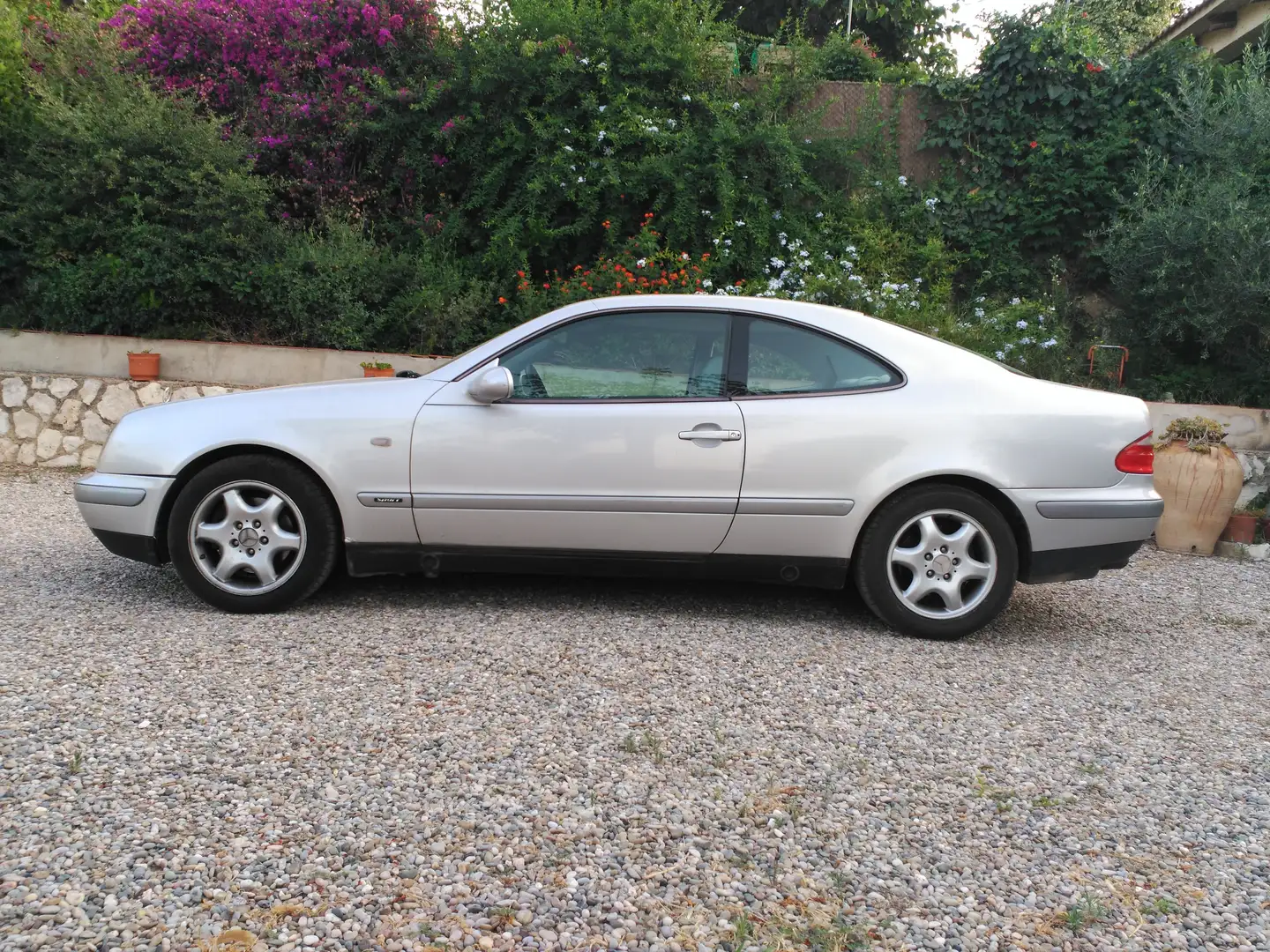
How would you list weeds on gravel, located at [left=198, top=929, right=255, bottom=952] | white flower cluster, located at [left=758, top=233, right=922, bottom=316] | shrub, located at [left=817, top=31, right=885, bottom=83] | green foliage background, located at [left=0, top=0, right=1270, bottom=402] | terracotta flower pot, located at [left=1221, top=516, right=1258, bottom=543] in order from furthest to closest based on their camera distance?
shrub, located at [left=817, top=31, right=885, bottom=83]
green foliage background, located at [left=0, top=0, right=1270, bottom=402]
white flower cluster, located at [left=758, top=233, right=922, bottom=316]
terracotta flower pot, located at [left=1221, top=516, right=1258, bottom=543]
weeds on gravel, located at [left=198, top=929, right=255, bottom=952]

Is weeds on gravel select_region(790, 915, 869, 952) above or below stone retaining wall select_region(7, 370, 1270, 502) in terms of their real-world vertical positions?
Answer: below

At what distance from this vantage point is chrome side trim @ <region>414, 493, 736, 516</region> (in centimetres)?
459

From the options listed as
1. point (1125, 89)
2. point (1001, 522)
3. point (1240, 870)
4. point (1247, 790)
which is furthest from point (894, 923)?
point (1125, 89)

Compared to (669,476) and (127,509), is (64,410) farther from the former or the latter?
(669,476)

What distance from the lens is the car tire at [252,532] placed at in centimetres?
463

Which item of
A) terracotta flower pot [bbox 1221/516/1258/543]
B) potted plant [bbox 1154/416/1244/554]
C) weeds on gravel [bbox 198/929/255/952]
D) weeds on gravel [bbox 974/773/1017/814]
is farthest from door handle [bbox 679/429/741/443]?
terracotta flower pot [bbox 1221/516/1258/543]

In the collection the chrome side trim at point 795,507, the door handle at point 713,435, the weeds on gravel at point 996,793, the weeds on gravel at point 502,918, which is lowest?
the weeds on gravel at point 502,918

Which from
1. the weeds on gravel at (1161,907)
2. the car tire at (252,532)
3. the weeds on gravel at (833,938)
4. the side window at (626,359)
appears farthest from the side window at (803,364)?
the weeds on gravel at (833,938)

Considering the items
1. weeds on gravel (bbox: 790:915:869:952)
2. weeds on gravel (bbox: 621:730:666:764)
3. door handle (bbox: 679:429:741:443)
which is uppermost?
door handle (bbox: 679:429:741:443)

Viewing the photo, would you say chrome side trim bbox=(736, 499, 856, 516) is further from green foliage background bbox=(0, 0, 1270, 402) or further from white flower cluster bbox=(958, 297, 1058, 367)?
white flower cluster bbox=(958, 297, 1058, 367)

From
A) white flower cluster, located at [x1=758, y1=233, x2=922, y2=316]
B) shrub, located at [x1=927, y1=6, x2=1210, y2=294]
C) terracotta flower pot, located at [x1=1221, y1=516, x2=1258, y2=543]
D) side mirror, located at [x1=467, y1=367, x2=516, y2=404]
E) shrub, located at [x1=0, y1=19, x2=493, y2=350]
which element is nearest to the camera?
side mirror, located at [x1=467, y1=367, x2=516, y2=404]

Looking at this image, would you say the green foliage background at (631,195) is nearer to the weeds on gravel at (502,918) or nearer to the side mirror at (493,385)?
the side mirror at (493,385)

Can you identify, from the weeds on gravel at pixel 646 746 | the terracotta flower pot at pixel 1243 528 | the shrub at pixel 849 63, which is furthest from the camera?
the shrub at pixel 849 63

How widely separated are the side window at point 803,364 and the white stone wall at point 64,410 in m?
6.14
